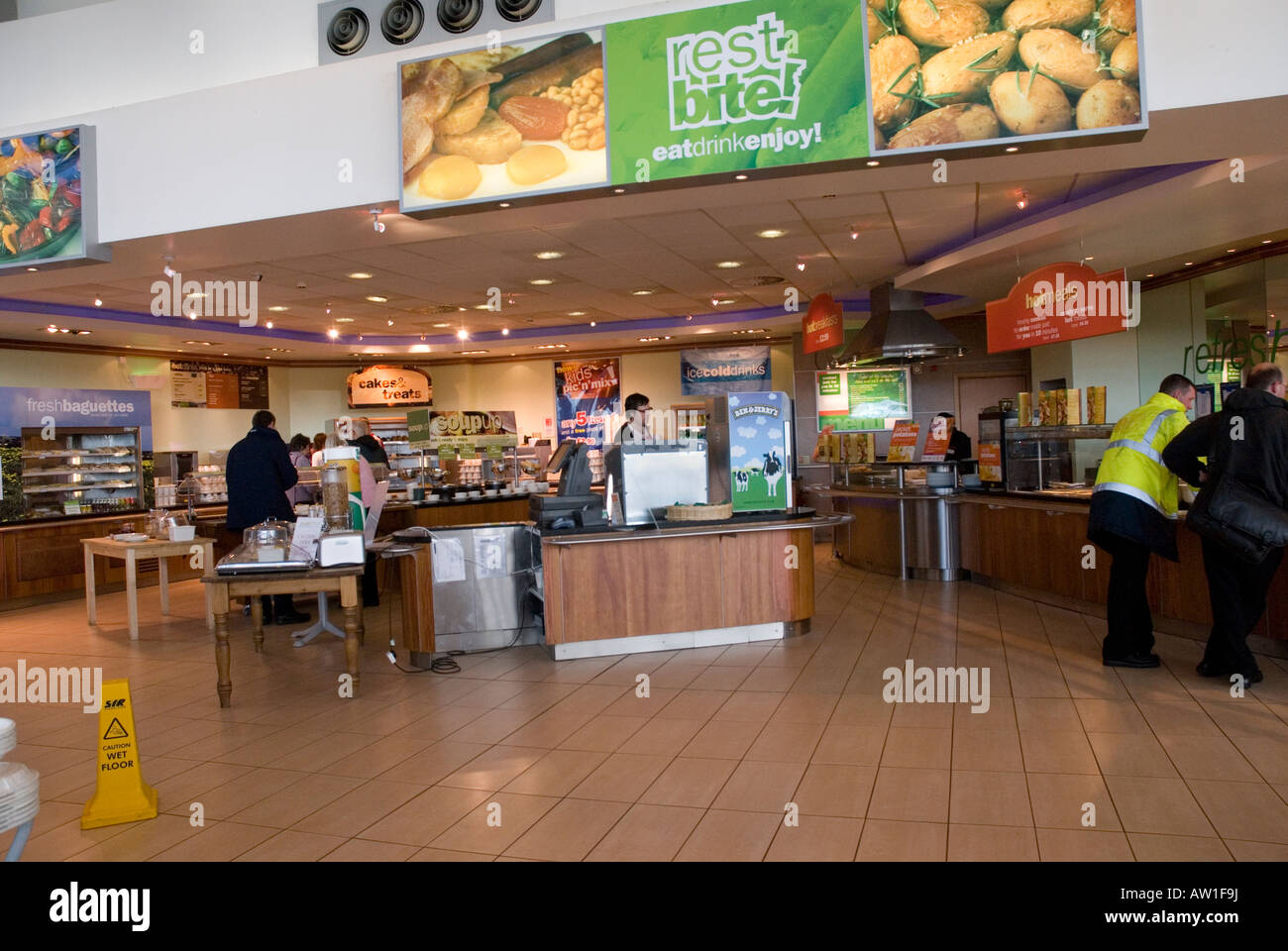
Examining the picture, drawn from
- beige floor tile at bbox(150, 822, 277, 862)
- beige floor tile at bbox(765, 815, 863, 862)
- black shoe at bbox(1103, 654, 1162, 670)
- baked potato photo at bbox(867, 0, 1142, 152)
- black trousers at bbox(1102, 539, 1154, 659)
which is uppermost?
baked potato photo at bbox(867, 0, 1142, 152)

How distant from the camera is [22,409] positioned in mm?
10094

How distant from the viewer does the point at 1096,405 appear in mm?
7152

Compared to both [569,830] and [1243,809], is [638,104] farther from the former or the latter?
[1243,809]

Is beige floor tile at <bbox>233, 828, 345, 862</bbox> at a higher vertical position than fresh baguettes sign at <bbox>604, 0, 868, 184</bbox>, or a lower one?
lower

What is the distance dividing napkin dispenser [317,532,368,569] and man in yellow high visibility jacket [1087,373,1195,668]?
4330 millimetres

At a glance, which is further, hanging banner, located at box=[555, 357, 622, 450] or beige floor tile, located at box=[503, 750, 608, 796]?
hanging banner, located at box=[555, 357, 622, 450]

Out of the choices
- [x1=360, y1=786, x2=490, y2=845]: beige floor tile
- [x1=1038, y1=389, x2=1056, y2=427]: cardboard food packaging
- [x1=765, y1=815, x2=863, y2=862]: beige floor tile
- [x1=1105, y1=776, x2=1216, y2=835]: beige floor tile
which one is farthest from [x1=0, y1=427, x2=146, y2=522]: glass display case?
[x1=1105, y1=776, x2=1216, y2=835]: beige floor tile

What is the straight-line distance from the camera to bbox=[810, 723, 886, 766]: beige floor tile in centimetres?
409

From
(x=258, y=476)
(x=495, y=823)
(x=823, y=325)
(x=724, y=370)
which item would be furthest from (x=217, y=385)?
(x=495, y=823)

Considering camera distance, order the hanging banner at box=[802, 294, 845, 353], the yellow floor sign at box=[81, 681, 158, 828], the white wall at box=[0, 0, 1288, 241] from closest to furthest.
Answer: the yellow floor sign at box=[81, 681, 158, 828]
the white wall at box=[0, 0, 1288, 241]
the hanging banner at box=[802, 294, 845, 353]

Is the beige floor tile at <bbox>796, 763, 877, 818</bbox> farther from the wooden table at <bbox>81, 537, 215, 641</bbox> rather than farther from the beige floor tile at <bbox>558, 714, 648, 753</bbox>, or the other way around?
the wooden table at <bbox>81, 537, 215, 641</bbox>

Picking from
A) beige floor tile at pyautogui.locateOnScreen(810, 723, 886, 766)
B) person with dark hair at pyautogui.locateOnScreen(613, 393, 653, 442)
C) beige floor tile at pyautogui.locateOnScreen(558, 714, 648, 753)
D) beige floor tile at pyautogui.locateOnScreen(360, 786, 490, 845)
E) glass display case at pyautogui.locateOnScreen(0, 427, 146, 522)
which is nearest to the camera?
beige floor tile at pyautogui.locateOnScreen(360, 786, 490, 845)

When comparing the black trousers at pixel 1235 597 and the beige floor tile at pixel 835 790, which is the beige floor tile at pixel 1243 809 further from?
the black trousers at pixel 1235 597

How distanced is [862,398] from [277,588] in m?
9.35
